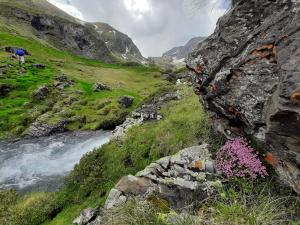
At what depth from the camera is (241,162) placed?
29.7 ft

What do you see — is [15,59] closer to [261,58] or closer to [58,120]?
[58,120]

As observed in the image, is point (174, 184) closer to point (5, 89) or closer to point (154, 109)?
point (154, 109)

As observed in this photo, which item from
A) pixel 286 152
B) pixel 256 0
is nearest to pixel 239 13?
pixel 256 0

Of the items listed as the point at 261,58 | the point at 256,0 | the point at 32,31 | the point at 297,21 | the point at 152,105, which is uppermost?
the point at 32,31

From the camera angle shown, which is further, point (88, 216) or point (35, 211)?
point (35, 211)

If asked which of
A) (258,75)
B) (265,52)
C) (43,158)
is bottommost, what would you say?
(43,158)

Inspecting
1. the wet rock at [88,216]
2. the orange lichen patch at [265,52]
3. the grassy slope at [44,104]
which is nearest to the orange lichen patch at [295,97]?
the orange lichen patch at [265,52]

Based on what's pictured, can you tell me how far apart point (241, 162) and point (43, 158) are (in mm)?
27993

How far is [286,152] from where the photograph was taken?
7656 mm

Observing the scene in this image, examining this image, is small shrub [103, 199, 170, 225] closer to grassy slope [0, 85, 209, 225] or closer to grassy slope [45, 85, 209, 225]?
grassy slope [0, 85, 209, 225]

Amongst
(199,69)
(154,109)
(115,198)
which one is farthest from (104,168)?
(154,109)

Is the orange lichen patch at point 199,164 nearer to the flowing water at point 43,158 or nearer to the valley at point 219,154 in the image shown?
the valley at point 219,154

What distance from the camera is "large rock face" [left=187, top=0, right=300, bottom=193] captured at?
7.30 m

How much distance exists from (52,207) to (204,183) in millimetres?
10749
